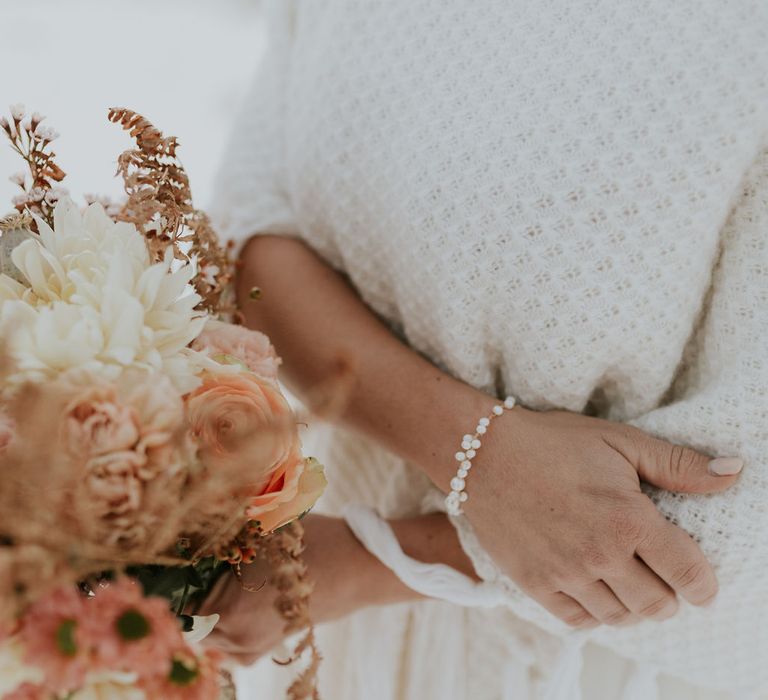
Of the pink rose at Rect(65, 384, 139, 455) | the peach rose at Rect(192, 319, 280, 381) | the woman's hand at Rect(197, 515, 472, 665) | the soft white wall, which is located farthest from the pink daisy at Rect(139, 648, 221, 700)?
the soft white wall

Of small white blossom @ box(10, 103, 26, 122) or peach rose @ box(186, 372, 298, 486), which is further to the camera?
small white blossom @ box(10, 103, 26, 122)

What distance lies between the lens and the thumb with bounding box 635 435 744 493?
0.72 metres

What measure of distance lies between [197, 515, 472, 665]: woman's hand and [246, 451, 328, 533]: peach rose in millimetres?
312

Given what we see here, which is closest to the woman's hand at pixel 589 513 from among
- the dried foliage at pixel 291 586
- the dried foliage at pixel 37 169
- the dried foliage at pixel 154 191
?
the dried foliage at pixel 291 586

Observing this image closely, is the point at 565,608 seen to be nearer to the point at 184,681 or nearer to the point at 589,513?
the point at 589,513

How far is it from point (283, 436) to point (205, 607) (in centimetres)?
40

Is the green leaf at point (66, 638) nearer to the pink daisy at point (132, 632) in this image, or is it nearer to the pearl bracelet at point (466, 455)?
the pink daisy at point (132, 632)

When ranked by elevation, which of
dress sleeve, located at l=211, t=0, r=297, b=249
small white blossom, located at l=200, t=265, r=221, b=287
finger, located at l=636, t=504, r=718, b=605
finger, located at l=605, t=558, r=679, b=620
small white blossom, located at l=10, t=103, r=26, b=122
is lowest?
finger, located at l=605, t=558, r=679, b=620

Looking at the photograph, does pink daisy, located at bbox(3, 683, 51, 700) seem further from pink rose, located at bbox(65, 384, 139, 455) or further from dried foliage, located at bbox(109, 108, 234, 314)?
dried foliage, located at bbox(109, 108, 234, 314)

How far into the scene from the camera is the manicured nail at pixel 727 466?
0.72m

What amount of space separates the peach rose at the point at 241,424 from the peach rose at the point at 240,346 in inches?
2.1

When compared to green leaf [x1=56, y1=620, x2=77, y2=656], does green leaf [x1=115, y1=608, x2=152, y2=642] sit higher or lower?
higher

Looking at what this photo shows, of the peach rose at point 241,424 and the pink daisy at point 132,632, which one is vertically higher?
the peach rose at point 241,424

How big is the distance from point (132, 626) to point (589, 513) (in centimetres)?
48
